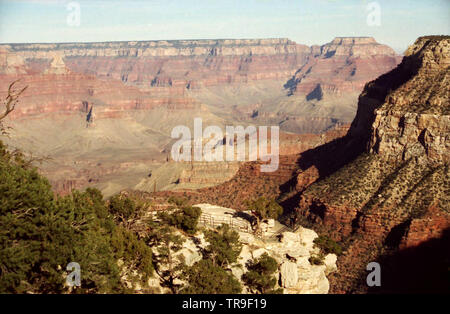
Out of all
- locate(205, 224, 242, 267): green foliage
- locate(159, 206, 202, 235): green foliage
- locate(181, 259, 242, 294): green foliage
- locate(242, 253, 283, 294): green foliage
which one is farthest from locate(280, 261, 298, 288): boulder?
locate(159, 206, 202, 235): green foliage

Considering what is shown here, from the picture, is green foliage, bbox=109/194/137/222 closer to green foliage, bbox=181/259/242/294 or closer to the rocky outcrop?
the rocky outcrop

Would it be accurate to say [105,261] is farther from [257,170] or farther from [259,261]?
[257,170]

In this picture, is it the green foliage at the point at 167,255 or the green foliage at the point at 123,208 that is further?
the green foliage at the point at 123,208

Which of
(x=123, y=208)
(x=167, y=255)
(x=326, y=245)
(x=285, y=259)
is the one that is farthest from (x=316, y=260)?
(x=123, y=208)

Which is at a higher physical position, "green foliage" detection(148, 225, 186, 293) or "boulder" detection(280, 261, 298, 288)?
"green foliage" detection(148, 225, 186, 293)

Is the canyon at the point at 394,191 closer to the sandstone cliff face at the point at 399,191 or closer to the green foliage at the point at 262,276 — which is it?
the sandstone cliff face at the point at 399,191

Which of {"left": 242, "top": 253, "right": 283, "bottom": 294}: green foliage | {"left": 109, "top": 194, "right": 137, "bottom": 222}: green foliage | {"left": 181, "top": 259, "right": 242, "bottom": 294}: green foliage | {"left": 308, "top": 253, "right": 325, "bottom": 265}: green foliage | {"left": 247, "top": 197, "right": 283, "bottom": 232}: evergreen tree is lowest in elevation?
{"left": 308, "top": 253, "right": 325, "bottom": 265}: green foliage

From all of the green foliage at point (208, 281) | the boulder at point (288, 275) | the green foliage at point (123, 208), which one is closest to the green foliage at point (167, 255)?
the green foliage at point (208, 281)
